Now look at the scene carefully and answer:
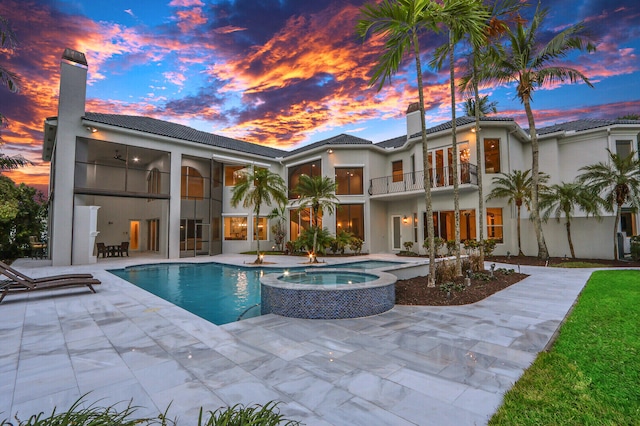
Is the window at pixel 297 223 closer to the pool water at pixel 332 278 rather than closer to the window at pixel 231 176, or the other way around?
the window at pixel 231 176

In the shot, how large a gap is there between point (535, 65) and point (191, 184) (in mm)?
19745

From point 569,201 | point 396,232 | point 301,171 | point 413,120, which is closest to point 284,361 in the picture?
point 569,201

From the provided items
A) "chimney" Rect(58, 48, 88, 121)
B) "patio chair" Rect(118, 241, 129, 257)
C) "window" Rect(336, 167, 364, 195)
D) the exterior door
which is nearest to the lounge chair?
"chimney" Rect(58, 48, 88, 121)

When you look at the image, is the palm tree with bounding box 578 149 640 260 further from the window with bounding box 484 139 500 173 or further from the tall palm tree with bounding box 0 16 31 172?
the tall palm tree with bounding box 0 16 31 172

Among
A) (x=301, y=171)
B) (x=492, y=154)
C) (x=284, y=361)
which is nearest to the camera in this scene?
(x=284, y=361)

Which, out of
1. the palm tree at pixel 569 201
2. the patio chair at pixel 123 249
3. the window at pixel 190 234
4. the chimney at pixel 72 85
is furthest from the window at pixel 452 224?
the chimney at pixel 72 85

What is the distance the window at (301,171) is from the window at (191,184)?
6056 millimetres

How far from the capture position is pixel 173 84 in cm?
1692

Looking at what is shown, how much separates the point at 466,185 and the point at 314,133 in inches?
507

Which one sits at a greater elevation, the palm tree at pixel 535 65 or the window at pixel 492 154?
the palm tree at pixel 535 65

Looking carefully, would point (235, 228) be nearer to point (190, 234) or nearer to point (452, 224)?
point (190, 234)

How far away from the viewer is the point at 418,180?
17.4 m

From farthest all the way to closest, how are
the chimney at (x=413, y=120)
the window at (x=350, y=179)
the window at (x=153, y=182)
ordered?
1. the window at (x=153, y=182)
2. the window at (x=350, y=179)
3. the chimney at (x=413, y=120)

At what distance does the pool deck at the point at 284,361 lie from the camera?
2764 millimetres
